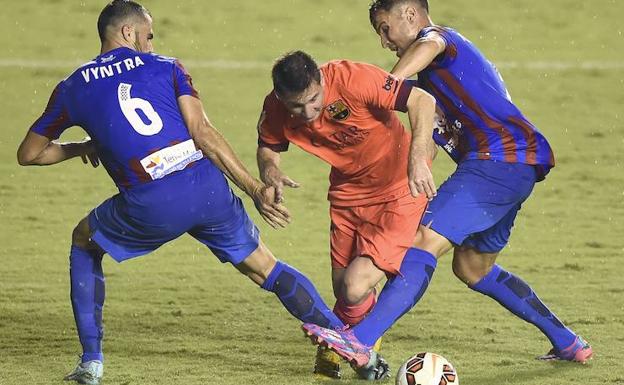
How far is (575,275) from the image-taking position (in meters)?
8.87

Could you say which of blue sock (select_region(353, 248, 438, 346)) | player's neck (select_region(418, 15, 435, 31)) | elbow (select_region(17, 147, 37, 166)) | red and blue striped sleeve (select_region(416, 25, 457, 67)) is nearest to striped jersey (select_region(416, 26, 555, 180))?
red and blue striped sleeve (select_region(416, 25, 457, 67))

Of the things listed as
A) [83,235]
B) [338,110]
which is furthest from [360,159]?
[83,235]

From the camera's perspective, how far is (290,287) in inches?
256

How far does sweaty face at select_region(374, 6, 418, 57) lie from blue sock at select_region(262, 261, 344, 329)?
4.16ft

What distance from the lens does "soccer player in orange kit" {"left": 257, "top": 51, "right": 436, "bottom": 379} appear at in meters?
6.09

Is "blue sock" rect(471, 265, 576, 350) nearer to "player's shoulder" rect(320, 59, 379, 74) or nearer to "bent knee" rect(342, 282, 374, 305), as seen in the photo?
"bent knee" rect(342, 282, 374, 305)

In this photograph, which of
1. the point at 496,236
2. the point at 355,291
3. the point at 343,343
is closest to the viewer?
the point at 343,343

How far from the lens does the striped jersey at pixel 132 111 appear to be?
6.20 meters

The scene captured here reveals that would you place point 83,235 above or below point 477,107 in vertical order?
below

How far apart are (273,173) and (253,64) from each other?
9.50m

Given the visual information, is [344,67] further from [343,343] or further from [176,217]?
[343,343]

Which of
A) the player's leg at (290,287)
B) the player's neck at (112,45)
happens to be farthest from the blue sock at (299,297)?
the player's neck at (112,45)

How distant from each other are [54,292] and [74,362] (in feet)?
5.38

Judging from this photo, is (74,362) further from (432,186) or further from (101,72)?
(432,186)
